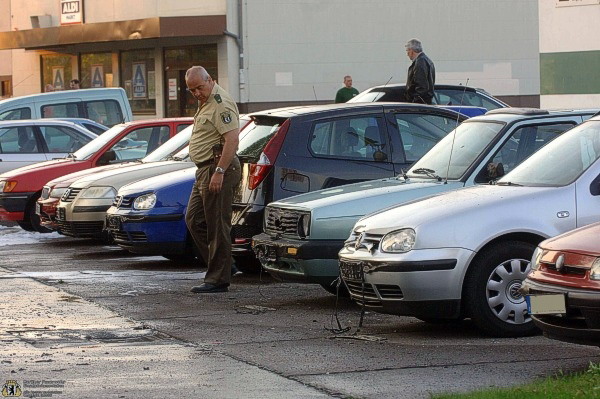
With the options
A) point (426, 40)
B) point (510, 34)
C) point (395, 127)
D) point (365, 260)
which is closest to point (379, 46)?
point (426, 40)

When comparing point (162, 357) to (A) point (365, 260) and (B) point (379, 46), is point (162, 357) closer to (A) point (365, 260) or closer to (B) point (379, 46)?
(A) point (365, 260)

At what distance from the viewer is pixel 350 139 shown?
1198 cm

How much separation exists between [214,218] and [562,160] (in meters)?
3.43

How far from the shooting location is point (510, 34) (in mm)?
36344

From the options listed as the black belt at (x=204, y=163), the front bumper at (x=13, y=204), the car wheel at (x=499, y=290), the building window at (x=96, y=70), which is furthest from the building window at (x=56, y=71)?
the car wheel at (x=499, y=290)

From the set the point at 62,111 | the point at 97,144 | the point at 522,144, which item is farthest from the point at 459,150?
the point at 62,111

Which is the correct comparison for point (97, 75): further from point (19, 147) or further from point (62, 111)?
point (19, 147)

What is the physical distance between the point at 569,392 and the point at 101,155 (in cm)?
1187

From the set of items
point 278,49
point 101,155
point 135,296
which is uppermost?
point 278,49

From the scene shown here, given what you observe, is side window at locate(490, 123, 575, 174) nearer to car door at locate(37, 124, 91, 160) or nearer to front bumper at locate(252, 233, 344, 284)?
front bumper at locate(252, 233, 344, 284)

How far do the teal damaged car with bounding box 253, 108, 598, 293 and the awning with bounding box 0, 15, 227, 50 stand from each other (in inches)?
976

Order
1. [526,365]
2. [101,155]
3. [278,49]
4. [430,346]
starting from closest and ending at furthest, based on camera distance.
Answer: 1. [526,365]
2. [430,346]
3. [101,155]
4. [278,49]

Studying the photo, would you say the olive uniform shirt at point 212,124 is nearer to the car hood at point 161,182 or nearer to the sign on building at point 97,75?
the car hood at point 161,182

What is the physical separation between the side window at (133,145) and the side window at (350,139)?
6.18m
